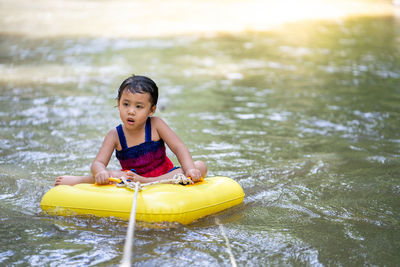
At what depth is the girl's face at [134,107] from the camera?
3365 mm

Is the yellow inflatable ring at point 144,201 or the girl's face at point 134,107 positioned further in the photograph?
the girl's face at point 134,107

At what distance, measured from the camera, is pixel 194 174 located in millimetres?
3398

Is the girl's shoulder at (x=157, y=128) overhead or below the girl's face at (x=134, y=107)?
below

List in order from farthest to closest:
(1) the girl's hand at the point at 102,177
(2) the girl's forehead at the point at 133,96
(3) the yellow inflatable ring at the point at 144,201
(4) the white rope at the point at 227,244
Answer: (2) the girl's forehead at the point at 133,96
(1) the girl's hand at the point at 102,177
(3) the yellow inflatable ring at the point at 144,201
(4) the white rope at the point at 227,244

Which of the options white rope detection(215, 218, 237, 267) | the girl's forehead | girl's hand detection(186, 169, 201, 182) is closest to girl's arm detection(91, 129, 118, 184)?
the girl's forehead

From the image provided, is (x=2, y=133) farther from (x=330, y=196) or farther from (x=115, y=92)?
(x=330, y=196)

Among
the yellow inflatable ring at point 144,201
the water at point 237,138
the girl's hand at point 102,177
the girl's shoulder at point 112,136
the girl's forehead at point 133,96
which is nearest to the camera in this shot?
the water at point 237,138

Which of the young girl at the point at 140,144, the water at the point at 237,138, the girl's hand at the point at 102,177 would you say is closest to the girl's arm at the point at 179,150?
the young girl at the point at 140,144

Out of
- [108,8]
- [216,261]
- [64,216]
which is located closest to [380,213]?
[216,261]

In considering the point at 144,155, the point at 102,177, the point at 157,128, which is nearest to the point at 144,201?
the point at 102,177

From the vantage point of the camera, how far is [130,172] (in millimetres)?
3402

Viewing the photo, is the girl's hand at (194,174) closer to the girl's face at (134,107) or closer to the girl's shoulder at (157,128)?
the girl's shoulder at (157,128)

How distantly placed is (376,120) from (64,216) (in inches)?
151

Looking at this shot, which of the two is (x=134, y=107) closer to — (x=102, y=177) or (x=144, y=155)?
(x=144, y=155)
